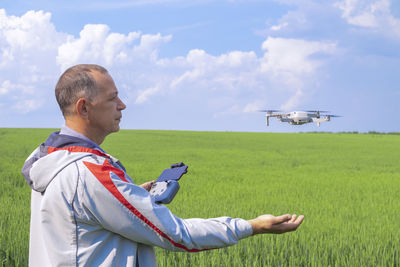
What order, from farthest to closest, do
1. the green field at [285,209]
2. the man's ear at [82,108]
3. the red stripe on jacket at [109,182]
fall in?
the green field at [285,209] < the man's ear at [82,108] < the red stripe on jacket at [109,182]

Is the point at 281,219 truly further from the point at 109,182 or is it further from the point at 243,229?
the point at 109,182

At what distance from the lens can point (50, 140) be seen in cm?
164

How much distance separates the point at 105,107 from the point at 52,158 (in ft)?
0.90

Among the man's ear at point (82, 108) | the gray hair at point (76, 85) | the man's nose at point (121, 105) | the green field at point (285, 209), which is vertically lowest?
the green field at point (285, 209)

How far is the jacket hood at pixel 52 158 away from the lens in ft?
4.95

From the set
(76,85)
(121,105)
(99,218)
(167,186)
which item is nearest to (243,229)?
(167,186)

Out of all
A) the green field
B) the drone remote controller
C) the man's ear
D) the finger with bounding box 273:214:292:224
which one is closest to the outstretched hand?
the finger with bounding box 273:214:292:224

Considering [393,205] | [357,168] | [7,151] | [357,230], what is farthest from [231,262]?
[7,151]

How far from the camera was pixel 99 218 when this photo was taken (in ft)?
4.88

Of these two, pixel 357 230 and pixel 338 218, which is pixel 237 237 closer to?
pixel 357 230

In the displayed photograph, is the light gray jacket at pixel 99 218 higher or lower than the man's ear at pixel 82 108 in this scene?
lower

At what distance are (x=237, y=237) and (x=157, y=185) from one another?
0.44 metres

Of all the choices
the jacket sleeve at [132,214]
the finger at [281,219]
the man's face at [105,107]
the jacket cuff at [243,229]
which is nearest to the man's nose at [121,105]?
the man's face at [105,107]

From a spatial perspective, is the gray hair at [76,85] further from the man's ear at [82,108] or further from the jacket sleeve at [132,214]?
the jacket sleeve at [132,214]
